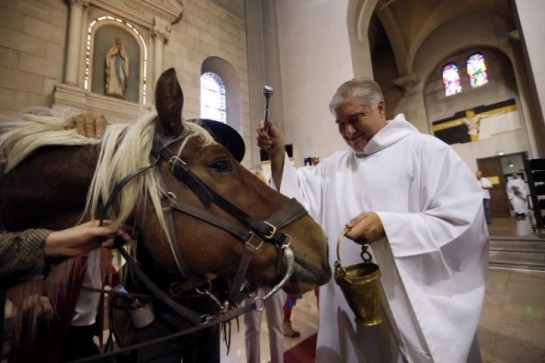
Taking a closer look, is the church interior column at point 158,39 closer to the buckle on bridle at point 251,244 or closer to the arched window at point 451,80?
the buckle on bridle at point 251,244

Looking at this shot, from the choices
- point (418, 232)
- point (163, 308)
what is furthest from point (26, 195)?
point (418, 232)

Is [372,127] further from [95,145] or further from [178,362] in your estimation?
[178,362]

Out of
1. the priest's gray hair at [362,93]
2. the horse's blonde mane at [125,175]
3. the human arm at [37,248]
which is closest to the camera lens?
the human arm at [37,248]

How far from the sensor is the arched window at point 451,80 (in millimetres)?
12648

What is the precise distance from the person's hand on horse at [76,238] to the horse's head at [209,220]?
11 centimetres

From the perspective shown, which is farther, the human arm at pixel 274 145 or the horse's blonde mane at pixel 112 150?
the human arm at pixel 274 145

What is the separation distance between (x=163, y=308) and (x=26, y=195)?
644 millimetres

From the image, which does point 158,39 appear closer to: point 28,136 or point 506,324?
point 28,136

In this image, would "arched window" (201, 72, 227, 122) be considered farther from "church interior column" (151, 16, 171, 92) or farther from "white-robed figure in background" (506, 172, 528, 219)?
"white-robed figure in background" (506, 172, 528, 219)

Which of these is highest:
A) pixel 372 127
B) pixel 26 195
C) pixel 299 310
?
pixel 372 127

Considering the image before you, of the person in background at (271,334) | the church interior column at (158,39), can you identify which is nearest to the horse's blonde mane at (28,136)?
the person in background at (271,334)

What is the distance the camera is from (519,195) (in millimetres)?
9180

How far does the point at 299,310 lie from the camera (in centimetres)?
336

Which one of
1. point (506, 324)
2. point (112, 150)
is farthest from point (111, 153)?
point (506, 324)
